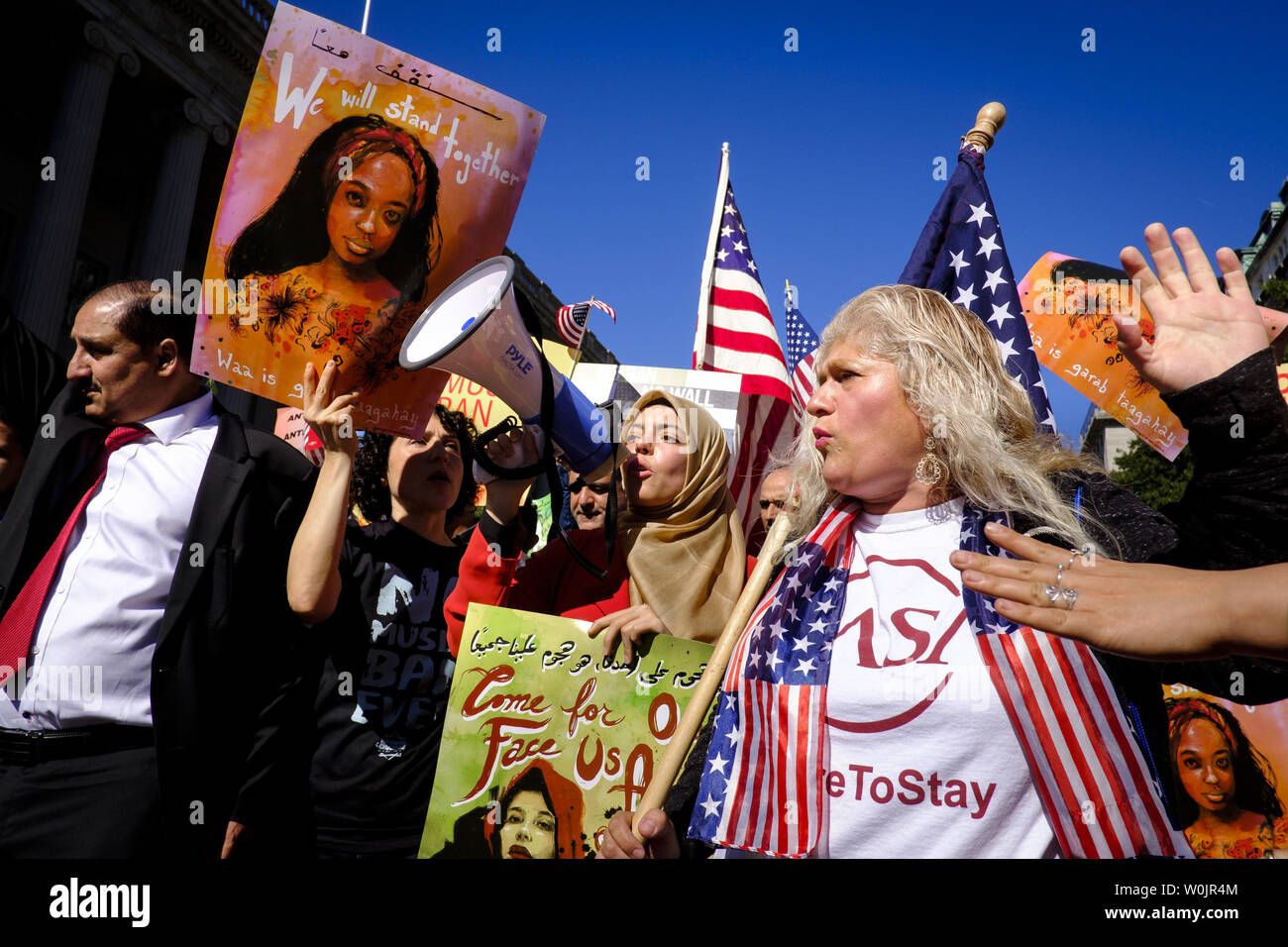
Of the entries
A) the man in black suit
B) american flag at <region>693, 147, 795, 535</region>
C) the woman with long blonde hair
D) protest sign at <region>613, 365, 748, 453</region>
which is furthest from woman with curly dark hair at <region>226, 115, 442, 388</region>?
american flag at <region>693, 147, 795, 535</region>

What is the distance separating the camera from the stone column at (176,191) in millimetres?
16438

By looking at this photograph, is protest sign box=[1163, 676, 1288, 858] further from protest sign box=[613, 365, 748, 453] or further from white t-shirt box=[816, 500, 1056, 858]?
protest sign box=[613, 365, 748, 453]

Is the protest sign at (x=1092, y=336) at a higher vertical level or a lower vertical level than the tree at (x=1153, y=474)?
lower

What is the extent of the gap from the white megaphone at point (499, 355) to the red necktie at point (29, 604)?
1045 mm

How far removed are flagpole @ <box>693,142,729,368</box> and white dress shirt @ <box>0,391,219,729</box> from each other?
3295 millimetres

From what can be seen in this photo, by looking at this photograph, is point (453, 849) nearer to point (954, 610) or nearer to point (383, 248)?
point (954, 610)

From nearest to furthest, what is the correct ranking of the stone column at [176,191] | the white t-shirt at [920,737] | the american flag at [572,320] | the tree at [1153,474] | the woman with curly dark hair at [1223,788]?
the white t-shirt at [920,737], the woman with curly dark hair at [1223,788], the american flag at [572,320], the stone column at [176,191], the tree at [1153,474]

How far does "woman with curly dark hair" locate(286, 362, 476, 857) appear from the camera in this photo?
2.56 meters

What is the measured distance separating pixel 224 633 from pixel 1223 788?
350 cm

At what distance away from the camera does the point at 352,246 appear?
294 centimetres

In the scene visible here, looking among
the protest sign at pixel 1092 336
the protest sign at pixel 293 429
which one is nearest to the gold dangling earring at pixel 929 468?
the protest sign at pixel 1092 336

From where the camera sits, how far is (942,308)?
2082 mm

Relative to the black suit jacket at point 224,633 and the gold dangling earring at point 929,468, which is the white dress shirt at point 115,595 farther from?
the gold dangling earring at point 929,468
